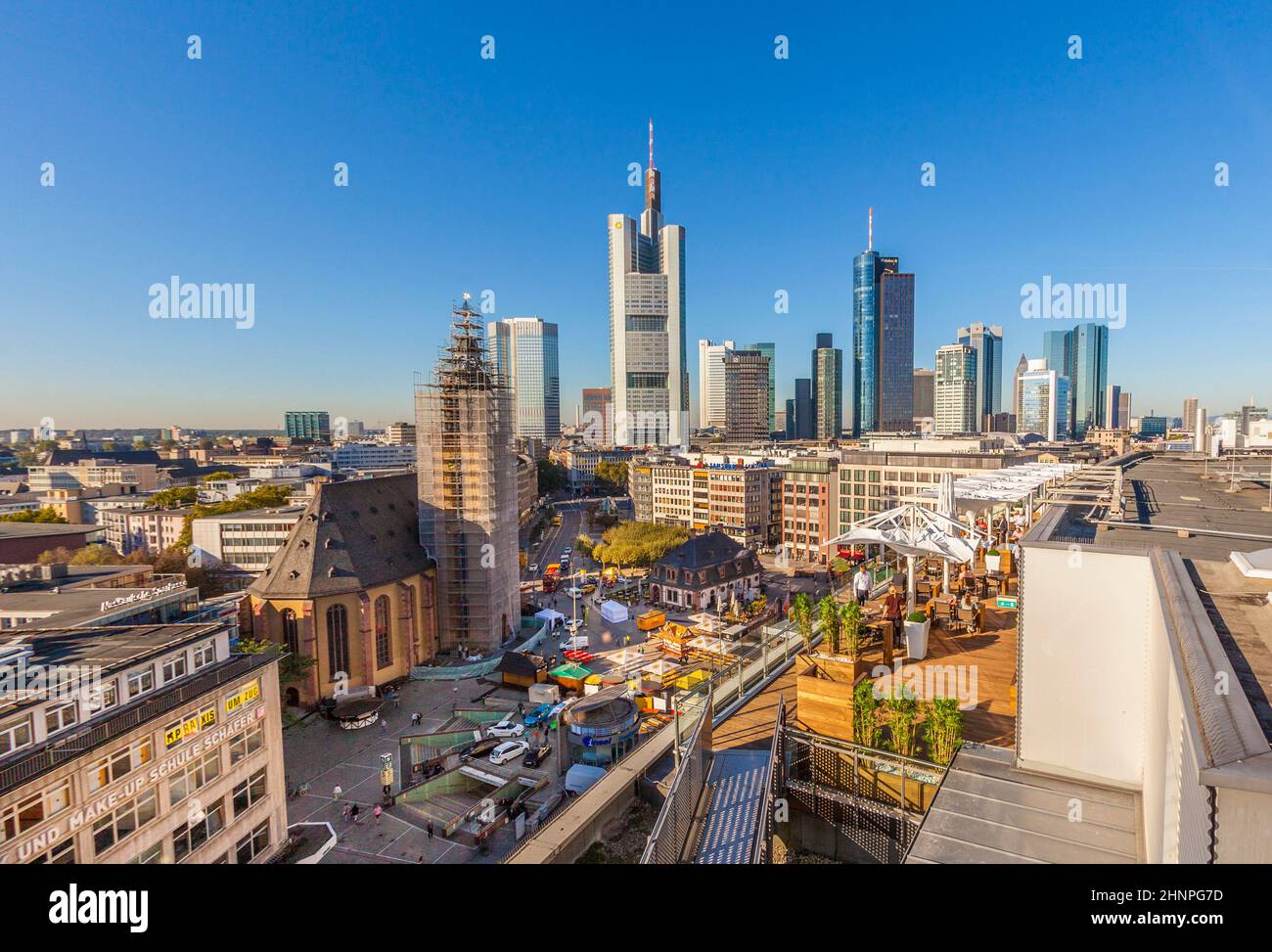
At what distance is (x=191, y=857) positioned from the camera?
13.1 meters

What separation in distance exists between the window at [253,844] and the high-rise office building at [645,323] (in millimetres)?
135095

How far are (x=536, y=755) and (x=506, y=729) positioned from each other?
6.91 ft

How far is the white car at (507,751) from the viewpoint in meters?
19.0

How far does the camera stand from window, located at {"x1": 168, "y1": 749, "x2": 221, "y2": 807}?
1309cm

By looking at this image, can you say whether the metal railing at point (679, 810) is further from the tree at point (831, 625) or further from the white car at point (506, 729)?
the white car at point (506, 729)

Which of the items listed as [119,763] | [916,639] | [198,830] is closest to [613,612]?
[198,830]

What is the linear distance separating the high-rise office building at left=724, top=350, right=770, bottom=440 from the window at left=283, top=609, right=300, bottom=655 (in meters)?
124

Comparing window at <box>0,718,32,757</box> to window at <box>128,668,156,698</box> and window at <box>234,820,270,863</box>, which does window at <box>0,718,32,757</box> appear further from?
window at <box>234,820,270,863</box>

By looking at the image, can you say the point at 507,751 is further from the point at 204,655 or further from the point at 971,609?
the point at 971,609

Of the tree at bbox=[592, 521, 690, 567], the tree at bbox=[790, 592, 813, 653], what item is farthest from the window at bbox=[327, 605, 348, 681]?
the tree at bbox=[790, 592, 813, 653]

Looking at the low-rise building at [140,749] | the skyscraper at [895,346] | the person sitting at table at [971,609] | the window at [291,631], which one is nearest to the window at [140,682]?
the low-rise building at [140,749]

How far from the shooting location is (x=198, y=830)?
44.8 ft

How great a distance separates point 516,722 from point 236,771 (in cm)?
945

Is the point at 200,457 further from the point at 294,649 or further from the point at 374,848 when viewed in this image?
the point at 374,848
